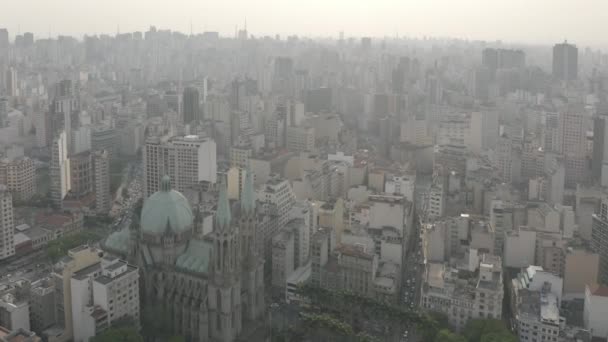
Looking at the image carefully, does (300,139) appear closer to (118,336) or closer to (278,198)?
(278,198)

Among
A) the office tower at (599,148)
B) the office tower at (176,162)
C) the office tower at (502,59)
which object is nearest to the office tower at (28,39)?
the office tower at (502,59)

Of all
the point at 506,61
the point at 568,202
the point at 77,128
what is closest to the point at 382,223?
the point at 568,202

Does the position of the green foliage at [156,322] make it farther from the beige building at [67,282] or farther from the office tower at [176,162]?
the office tower at [176,162]

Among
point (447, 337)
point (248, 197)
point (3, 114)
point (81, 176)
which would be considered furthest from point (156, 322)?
point (3, 114)

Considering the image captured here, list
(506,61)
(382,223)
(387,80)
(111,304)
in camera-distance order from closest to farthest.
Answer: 1. (111,304)
2. (382,223)
3. (387,80)
4. (506,61)

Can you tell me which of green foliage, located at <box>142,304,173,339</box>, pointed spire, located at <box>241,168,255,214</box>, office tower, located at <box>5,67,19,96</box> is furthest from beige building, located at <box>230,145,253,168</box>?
office tower, located at <box>5,67,19,96</box>

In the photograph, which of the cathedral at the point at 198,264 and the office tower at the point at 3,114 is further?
the office tower at the point at 3,114

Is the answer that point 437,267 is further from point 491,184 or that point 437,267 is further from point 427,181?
point 427,181
